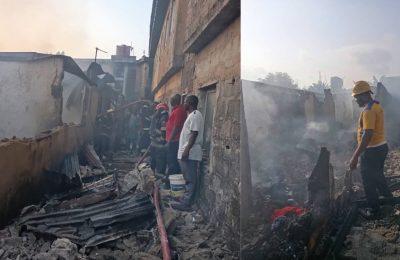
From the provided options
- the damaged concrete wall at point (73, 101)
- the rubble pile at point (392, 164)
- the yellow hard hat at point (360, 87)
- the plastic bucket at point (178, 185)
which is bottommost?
the plastic bucket at point (178, 185)

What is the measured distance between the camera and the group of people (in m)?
4.76

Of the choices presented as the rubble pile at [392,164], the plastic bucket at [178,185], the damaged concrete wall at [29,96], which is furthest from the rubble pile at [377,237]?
the damaged concrete wall at [29,96]

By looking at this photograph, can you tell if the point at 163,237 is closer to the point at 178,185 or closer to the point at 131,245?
the point at 131,245

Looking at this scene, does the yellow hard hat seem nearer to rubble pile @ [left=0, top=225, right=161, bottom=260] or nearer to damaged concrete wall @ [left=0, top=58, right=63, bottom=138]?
rubble pile @ [left=0, top=225, right=161, bottom=260]

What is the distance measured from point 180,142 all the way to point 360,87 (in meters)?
3.71

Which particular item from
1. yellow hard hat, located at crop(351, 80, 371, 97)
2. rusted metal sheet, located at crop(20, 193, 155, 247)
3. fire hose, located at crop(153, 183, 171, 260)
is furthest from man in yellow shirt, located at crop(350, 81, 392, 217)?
rusted metal sheet, located at crop(20, 193, 155, 247)

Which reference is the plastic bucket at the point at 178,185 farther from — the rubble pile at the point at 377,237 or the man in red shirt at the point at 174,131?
the rubble pile at the point at 377,237

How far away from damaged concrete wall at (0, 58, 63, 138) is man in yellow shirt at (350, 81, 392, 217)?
737cm

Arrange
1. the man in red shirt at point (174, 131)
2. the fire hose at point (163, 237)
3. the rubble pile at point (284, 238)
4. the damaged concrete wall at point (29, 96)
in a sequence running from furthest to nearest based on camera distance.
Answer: the damaged concrete wall at point (29, 96) < the man in red shirt at point (174, 131) < the fire hose at point (163, 237) < the rubble pile at point (284, 238)

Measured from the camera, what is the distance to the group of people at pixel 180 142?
15.6ft

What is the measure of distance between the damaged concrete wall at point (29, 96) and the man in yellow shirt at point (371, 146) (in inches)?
290

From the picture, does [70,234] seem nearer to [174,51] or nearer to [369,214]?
[369,214]

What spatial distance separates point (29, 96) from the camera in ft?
25.0

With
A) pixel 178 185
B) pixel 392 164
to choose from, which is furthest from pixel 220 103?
pixel 392 164
